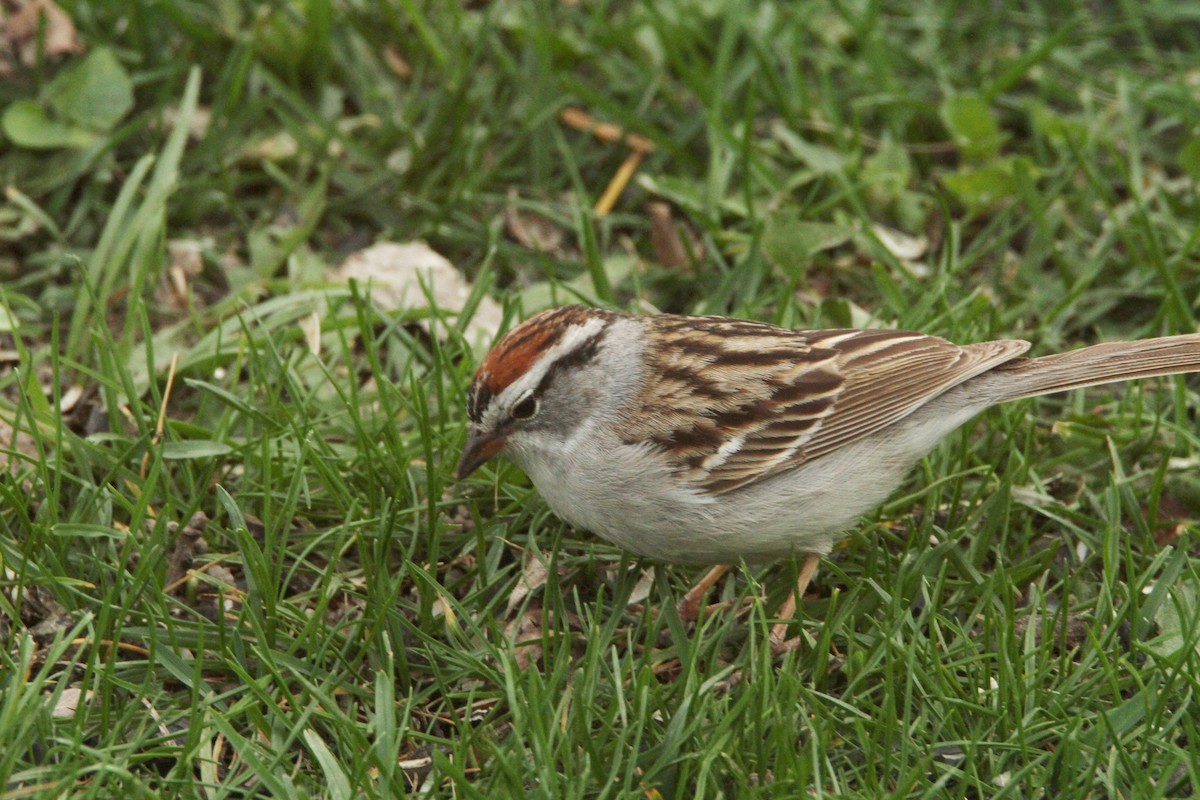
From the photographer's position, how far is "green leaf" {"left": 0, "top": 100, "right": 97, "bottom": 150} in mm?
6105

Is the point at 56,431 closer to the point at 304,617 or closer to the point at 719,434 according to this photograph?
the point at 304,617

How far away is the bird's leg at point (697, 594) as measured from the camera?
466cm

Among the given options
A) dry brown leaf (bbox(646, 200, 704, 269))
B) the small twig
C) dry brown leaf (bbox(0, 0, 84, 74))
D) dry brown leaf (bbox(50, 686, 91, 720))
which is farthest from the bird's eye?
dry brown leaf (bbox(0, 0, 84, 74))

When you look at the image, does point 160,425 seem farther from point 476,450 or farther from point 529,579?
point 529,579

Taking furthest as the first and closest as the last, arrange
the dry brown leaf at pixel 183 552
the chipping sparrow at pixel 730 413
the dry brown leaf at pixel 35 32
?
the dry brown leaf at pixel 35 32, the dry brown leaf at pixel 183 552, the chipping sparrow at pixel 730 413

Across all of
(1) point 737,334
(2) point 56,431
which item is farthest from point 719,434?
(2) point 56,431

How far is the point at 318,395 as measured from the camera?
5.30 m

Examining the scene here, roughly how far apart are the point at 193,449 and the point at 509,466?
3.41ft

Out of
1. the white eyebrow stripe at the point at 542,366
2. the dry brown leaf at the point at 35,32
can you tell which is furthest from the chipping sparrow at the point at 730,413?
the dry brown leaf at the point at 35,32

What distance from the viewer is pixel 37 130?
615cm

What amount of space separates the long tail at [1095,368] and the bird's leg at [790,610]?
0.77 metres

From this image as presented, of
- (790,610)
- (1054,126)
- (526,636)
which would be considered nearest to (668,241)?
(1054,126)

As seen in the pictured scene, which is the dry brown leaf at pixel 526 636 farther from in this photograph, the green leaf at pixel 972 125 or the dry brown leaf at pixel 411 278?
the green leaf at pixel 972 125

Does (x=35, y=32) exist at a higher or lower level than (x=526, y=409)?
higher
